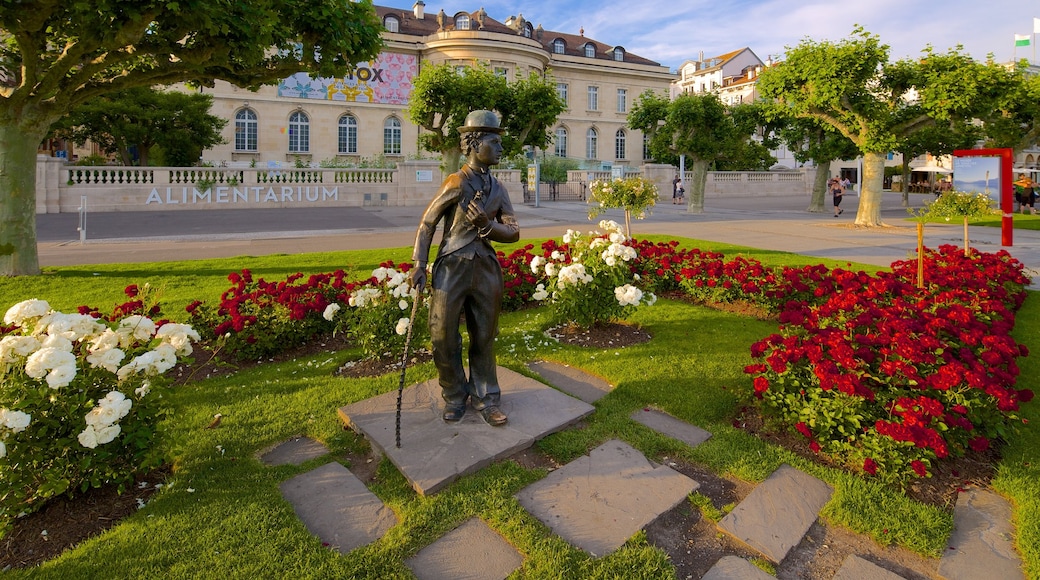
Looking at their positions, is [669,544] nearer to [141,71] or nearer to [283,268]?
[283,268]

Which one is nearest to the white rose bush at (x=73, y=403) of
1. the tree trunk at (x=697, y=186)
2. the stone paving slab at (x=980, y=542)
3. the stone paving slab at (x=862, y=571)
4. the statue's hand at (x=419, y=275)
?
the statue's hand at (x=419, y=275)

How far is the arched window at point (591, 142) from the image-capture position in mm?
50875

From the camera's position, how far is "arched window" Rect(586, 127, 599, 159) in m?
50.9

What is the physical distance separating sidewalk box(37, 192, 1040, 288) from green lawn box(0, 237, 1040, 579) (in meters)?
7.01

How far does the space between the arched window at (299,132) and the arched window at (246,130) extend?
2.32 metres

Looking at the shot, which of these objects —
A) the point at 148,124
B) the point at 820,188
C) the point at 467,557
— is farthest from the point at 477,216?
the point at 148,124

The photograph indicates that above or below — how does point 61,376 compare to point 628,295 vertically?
below

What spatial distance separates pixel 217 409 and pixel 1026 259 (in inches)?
583

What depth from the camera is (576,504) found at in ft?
9.91

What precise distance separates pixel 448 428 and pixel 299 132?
4203cm

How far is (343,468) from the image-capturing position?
3410 mm

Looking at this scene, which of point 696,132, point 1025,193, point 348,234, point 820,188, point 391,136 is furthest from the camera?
point 391,136

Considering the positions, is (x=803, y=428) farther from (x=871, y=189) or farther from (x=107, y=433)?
(x=871, y=189)

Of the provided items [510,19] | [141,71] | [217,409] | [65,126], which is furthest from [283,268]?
[510,19]
